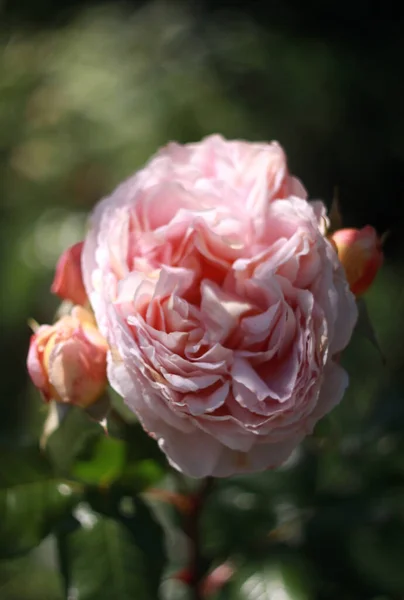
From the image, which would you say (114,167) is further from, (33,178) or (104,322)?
(104,322)

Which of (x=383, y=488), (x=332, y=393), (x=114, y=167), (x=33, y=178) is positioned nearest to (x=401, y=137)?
(x=114, y=167)

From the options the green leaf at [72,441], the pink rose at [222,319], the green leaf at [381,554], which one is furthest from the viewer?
the green leaf at [381,554]

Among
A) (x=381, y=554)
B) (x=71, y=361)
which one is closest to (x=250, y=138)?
(x=381, y=554)

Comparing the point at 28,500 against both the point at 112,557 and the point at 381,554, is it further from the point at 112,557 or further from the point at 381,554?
the point at 381,554

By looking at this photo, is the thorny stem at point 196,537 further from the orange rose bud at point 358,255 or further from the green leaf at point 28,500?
the orange rose bud at point 358,255

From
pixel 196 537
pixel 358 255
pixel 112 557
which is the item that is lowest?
pixel 196 537

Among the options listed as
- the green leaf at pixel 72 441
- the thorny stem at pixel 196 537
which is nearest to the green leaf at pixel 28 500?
the green leaf at pixel 72 441
